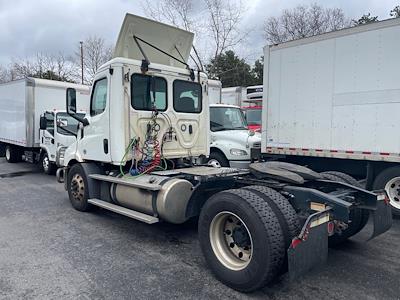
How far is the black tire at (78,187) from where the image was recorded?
6.53 m

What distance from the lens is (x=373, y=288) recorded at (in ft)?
12.2

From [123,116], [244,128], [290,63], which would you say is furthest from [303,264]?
[244,128]

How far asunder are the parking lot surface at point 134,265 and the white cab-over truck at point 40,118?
5.18 meters

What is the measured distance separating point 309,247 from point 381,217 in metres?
1.28

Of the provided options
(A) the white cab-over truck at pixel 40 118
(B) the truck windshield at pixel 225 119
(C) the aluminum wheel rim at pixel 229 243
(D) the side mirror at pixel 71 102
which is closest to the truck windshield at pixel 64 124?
(A) the white cab-over truck at pixel 40 118

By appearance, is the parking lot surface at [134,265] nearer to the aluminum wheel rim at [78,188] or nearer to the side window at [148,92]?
the aluminum wheel rim at [78,188]

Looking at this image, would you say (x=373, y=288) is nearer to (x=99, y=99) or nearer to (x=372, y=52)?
(x=372, y=52)

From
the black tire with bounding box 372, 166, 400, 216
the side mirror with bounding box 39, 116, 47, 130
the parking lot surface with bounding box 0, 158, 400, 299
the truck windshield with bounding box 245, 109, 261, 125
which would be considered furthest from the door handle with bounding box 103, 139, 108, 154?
the truck windshield with bounding box 245, 109, 261, 125

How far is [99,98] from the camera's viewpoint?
6195mm

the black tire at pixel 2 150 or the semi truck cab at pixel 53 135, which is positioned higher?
the semi truck cab at pixel 53 135

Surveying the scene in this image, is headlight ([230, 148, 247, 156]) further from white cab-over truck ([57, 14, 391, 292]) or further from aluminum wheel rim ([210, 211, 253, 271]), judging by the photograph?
aluminum wheel rim ([210, 211, 253, 271])

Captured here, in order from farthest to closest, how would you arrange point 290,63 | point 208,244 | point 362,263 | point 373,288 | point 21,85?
point 21,85 → point 290,63 → point 362,263 → point 208,244 → point 373,288

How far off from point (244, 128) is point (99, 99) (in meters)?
5.07

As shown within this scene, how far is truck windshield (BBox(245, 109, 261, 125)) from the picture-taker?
11.9m
